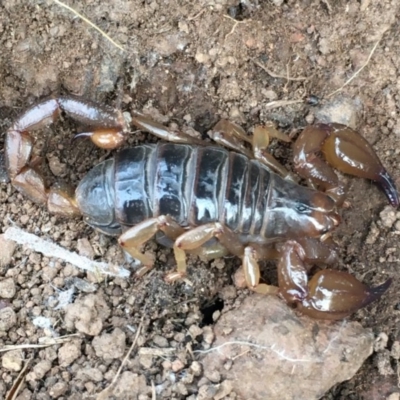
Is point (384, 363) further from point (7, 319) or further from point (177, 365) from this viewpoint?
point (7, 319)

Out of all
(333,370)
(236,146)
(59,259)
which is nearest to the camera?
(333,370)

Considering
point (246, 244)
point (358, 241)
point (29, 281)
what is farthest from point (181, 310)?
point (358, 241)

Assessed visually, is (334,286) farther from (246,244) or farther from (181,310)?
(181,310)

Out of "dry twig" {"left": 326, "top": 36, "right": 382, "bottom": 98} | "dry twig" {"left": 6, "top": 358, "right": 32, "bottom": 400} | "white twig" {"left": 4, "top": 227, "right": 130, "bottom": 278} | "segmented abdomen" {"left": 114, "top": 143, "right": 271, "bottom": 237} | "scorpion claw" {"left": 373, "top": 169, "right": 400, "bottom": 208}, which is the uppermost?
"dry twig" {"left": 326, "top": 36, "right": 382, "bottom": 98}

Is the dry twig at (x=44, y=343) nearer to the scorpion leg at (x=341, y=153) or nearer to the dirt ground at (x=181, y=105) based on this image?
the dirt ground at (x=181, y=105)

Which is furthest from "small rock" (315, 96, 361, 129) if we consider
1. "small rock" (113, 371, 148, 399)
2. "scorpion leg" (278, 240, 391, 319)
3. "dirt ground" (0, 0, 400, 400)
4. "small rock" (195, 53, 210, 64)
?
"small rock" (113, 371, 148, 399)

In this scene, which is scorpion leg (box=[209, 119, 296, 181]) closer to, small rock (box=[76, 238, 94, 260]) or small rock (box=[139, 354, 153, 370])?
small rock (box=[76, 238, 94, 260])

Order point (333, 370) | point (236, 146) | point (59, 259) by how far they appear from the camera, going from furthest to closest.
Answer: point (236, 146), point (59, 259), point (333, 370)
